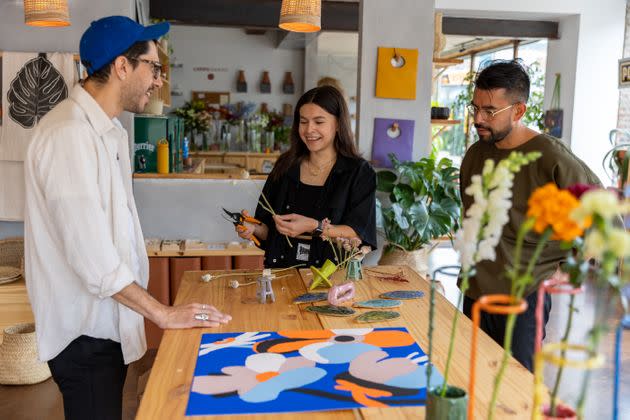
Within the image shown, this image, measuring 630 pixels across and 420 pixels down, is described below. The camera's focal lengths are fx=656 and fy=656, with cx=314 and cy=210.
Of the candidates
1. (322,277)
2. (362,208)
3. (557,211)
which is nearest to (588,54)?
(362,208)

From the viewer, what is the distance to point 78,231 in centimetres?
179

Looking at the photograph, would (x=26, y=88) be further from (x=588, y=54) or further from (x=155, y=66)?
(x=588, y=54)

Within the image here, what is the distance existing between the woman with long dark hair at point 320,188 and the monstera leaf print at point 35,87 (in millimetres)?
2170

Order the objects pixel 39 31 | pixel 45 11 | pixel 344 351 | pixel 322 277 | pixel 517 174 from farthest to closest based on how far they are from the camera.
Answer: pixel 39 31, pixel 45 11, pixel 517 174, pixel 322 277, pixel 344 351

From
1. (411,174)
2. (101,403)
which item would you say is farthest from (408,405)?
(411,174)

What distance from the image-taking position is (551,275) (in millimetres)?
2512

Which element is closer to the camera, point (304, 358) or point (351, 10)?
point (304, 358)

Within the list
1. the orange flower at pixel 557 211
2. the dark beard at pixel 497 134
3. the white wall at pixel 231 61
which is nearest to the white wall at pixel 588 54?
the white wall at pixel 231 61

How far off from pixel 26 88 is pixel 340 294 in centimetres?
311

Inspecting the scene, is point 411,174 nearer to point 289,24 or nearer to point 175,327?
point 289,24

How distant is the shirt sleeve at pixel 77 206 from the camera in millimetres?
1790

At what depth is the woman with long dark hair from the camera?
2787 millimetres

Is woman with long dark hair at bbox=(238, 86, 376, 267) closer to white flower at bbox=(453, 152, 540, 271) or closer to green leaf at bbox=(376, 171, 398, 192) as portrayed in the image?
white flower at bbox=(453, 152, 540, 271)

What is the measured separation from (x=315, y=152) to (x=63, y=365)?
1404mm
